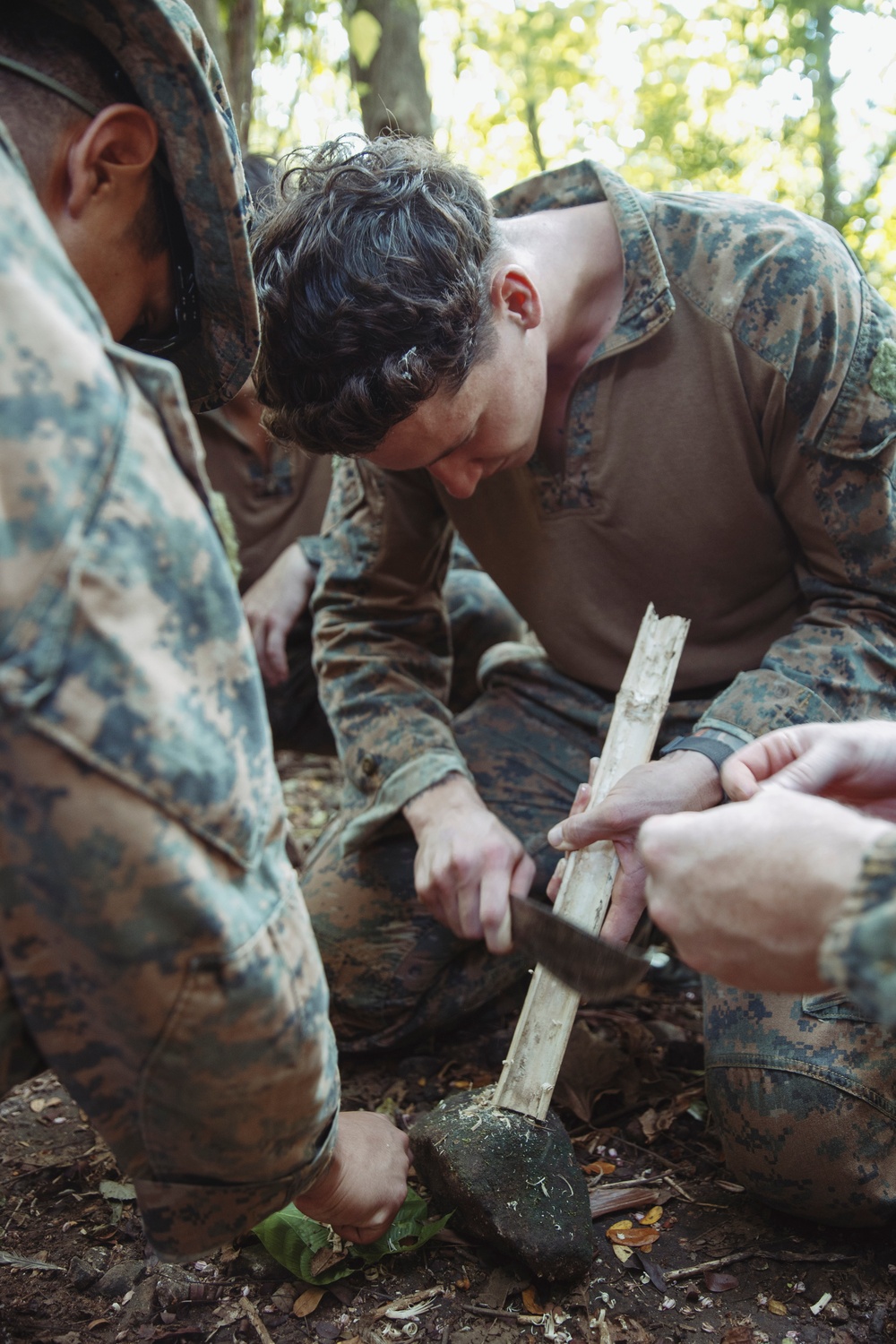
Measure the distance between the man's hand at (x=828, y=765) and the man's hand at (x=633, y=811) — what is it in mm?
319

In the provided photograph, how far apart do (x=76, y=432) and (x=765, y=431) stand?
164 centimetres

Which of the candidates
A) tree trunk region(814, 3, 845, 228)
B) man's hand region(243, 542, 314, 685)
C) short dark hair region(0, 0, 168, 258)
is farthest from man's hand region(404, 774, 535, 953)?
tree trunk region(814, 3, 845, 228)

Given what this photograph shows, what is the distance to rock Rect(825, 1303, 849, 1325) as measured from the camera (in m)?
1.68

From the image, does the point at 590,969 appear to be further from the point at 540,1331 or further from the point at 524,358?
the point at 524,358

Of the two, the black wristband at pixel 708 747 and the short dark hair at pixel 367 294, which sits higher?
the short dark hair at pixel 367 294

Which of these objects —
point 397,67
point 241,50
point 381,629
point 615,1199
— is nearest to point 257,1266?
point 615,1199

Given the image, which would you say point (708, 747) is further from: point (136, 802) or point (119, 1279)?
point (119, 1279)

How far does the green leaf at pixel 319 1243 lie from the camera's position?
1.76m

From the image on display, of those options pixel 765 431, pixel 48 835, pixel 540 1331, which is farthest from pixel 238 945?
pixel 765 431

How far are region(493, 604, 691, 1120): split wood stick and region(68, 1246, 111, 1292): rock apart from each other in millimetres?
756

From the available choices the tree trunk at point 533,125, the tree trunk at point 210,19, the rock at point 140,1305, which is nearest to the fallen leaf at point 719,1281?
the rock at point 140,1305

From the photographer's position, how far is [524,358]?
7.09 feet

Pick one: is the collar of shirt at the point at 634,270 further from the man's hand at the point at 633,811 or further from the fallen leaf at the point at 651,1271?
the fallen leaf at the point at 651,1271

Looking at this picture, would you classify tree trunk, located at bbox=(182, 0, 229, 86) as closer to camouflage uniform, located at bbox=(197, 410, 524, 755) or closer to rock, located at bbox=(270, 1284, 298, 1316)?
camouflage uniform, located at bbox=(197, 410, 524, 755)
